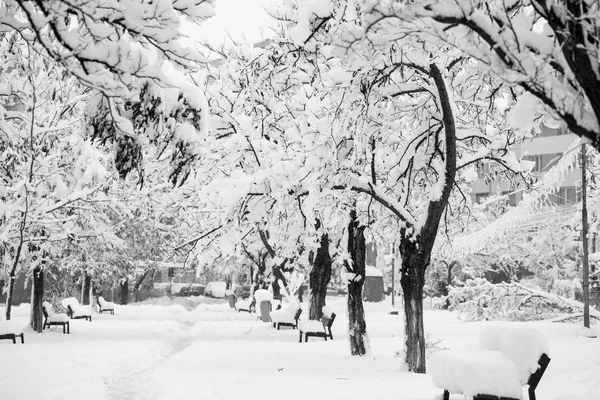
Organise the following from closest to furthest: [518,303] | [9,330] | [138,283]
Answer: [9,330], [518,303], [138,283]

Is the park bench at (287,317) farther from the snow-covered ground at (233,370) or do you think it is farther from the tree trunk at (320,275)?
the tree trunk at (320,275)

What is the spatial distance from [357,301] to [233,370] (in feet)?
11.2

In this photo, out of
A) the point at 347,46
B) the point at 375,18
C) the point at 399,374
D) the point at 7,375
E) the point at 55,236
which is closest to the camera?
the point at 375,18

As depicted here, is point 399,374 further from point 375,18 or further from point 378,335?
point 378,335

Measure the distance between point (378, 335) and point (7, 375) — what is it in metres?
13.5

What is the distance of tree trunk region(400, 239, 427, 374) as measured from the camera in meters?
10.5

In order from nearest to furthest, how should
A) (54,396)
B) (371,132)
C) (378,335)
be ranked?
(54,396) < (371,132) < (378,335)

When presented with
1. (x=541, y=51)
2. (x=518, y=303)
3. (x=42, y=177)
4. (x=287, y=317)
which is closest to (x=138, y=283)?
(x=287, y=317)

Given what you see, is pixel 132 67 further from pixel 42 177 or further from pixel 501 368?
pixel 42 177

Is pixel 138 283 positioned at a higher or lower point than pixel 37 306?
lower

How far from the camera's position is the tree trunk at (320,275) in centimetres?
1689

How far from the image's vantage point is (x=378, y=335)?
20.6 metres

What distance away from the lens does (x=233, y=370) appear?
10.8 meters

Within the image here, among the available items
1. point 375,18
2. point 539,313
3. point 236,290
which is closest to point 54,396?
point 375,18
